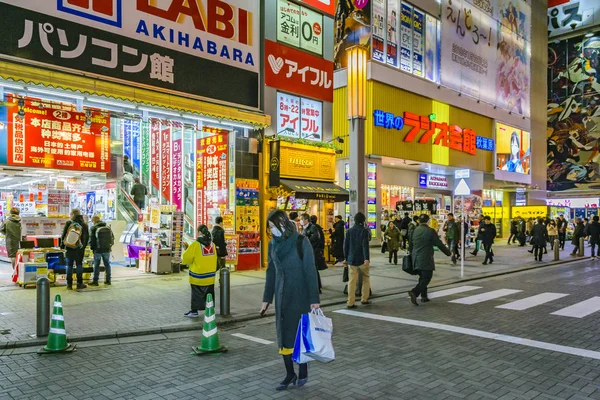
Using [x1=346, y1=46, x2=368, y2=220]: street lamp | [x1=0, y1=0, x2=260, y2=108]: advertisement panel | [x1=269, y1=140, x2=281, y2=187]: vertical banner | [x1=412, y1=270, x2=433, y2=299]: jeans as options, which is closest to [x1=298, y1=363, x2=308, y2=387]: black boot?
[x1=412, y1=270, x2=433, y2=299]: jeans

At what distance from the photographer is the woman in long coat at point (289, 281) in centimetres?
482

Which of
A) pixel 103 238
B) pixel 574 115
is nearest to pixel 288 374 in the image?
pixel 103 238

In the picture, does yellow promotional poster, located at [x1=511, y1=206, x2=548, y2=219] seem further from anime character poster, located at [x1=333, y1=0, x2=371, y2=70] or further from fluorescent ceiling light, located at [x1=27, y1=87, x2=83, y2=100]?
fluorescent ceiling light, located at [x1=27, y1=87, x2=83, y2=100]

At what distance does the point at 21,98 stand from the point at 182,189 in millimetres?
6833

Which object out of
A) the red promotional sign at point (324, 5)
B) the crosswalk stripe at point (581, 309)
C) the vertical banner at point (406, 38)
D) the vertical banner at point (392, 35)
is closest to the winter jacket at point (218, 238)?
the crosswalk stripe at point (581, 309)

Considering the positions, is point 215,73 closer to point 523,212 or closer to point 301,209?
point 301,209

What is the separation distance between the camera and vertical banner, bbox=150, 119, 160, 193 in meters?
18.2

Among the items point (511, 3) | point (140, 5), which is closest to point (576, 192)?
point (511, 3)

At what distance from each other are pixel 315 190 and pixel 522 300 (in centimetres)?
769

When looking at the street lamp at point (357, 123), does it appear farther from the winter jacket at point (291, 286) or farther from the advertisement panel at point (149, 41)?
the winter jacket at point (291, 286)

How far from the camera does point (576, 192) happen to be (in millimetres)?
47188

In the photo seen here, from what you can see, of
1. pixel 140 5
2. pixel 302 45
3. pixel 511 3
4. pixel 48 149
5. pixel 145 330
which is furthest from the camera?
pixel 511 3

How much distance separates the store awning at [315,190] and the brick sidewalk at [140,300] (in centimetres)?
262

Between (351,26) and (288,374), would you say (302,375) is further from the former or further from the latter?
(351,26)
